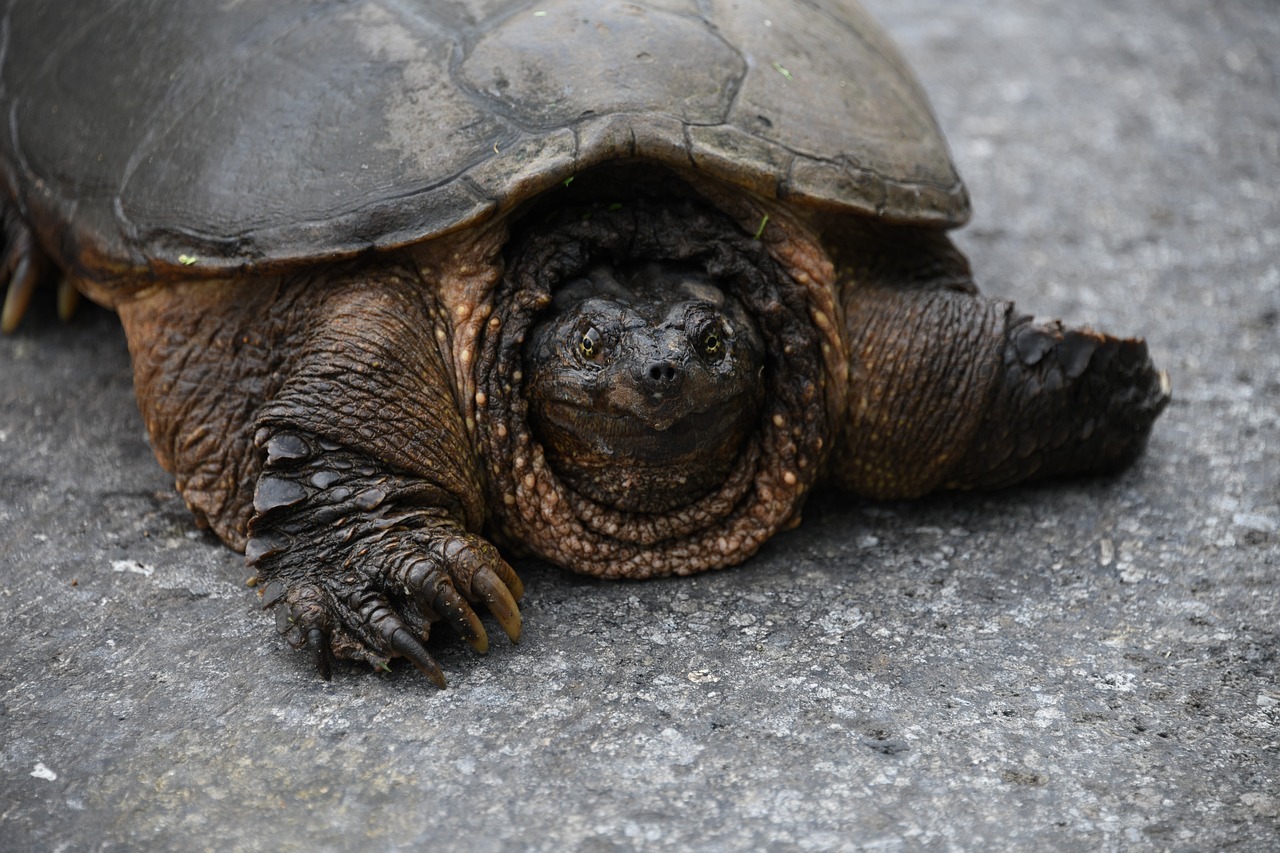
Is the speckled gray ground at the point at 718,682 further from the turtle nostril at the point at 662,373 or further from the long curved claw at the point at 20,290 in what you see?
the turtle nostril at the point at 662,373

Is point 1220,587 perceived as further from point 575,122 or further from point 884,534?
point 575,122

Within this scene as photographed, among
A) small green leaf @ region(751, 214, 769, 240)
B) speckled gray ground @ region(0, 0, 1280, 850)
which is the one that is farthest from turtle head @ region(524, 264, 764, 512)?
speckled gray ground @ region(0, 0, 1280, 850)

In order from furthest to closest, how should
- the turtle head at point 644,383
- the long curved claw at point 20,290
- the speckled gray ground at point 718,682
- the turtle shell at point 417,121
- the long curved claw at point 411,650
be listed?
the long curved claw at point 20,290
the turtle shell at point 417,121
the turtle head at point 644,383
the long curved claw at point 411,650
the speckled gray ground at point 718,682

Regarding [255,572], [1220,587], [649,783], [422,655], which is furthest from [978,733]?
[255,572]

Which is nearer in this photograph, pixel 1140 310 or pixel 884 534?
pixel 884 534

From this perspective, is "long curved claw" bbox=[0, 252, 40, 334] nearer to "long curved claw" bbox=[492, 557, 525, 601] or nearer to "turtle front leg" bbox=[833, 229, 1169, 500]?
"long curved claw" bbox=[492, 557, 525, 601]

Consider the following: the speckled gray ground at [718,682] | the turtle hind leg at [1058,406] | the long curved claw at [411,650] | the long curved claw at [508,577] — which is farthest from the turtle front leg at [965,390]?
the long curved claw at [411,650]

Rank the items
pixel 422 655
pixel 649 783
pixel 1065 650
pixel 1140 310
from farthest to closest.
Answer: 1. pixel 1140 310
2. pixel 1065 650
3. pixel 422 655
4. pixel 649 783

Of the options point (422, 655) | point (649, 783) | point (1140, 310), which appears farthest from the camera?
point (1140, 310)

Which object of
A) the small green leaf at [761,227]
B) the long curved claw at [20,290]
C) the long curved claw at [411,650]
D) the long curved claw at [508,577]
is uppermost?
the small green leaf at [761,227]

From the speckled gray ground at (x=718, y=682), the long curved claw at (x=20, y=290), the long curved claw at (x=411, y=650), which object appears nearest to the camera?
the speckled gray ground at (x=718, y=682)
